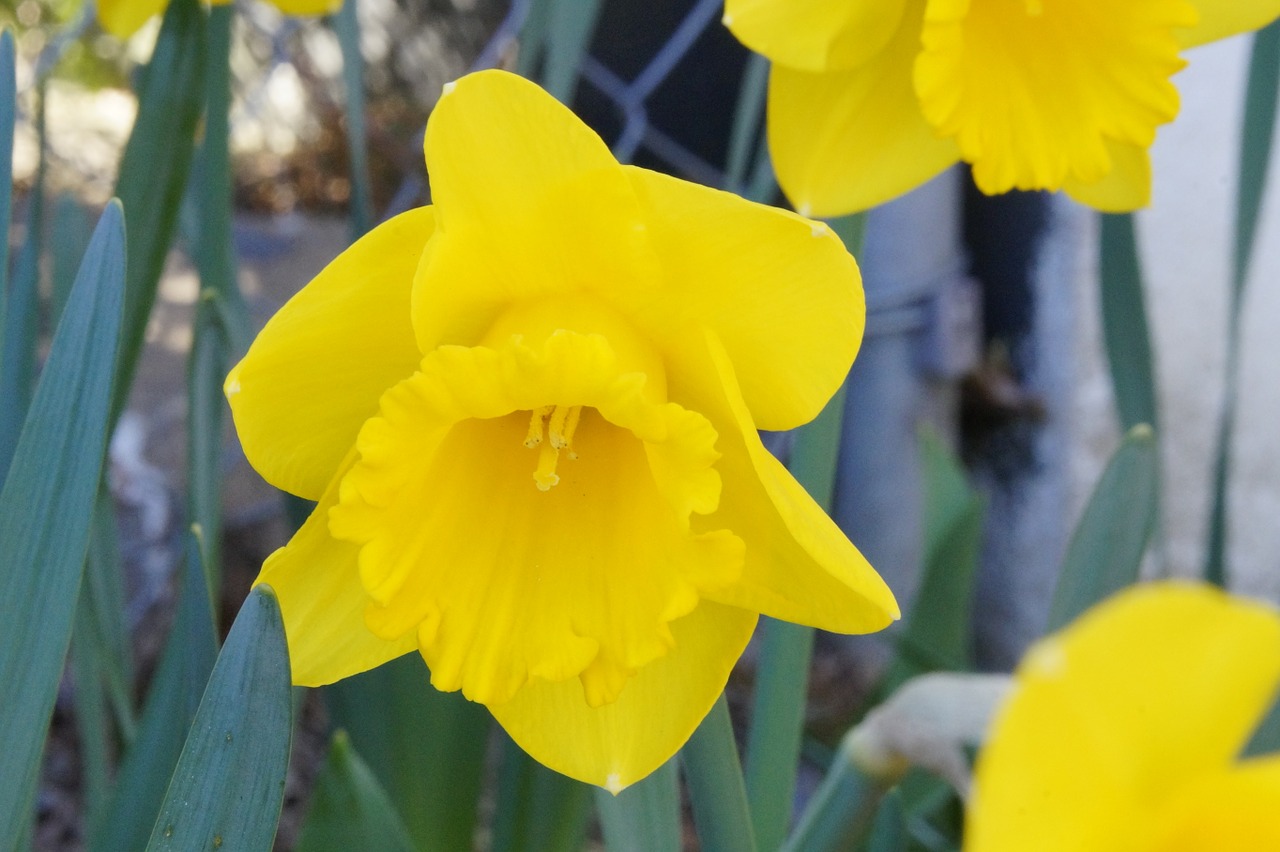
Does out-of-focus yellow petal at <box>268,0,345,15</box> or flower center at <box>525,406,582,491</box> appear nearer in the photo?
flower center at <box>525,406,582,491</box>

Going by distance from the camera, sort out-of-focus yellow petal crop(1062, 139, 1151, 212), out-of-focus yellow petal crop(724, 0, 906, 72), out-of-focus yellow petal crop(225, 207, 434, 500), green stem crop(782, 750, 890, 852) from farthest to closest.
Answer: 1. out-of-focus yellow petal crop(1062, 139, 1151, 212)
2. out-of-focus yellow petal crop(724, 0, 906, 72)
3. out-of-focus yellow petal crop(225, 207, 434, 500)
4. green stem crop(782, 750, 890, 852)

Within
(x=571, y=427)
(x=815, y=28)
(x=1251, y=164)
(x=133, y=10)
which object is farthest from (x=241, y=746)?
(x=1251, y=164)

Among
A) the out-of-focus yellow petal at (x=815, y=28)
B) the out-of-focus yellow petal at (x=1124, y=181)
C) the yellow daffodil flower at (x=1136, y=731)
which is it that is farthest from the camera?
the out-of-focus yellow petal at (x=1124, y=181)

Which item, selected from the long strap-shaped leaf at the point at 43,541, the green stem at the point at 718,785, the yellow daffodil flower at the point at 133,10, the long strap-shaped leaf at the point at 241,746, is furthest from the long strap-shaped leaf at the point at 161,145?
the green stem at the point at 718,785

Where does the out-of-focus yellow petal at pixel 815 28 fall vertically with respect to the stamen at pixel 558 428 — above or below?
above

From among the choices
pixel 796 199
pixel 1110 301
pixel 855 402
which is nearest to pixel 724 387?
pixel 796 199

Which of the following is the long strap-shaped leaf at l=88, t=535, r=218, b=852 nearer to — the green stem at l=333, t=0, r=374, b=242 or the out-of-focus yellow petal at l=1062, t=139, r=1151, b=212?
the green stem at l=333, t=0, r=374, b=242

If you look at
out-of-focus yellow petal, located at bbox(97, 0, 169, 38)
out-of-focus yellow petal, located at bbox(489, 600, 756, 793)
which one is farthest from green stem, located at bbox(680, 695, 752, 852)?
out-of-focus yellow petal, located at bbox(97, 0, 169, 38)

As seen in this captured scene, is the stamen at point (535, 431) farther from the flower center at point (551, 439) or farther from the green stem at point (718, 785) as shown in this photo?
the green stem at point (718, 785)

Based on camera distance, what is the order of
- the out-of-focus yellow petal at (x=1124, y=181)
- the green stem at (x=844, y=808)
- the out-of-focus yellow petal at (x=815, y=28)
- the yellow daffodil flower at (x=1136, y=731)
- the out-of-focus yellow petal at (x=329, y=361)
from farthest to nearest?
the out-of-focus yellow petal at (x=1124, y=181)
the out-of-focus yellow petal at (x=815, y=28)
the out-of-focus yellow petal at (x=329, y=361)
the green stem at (x=844, y=808)
the yellow daffodil flower at (x=1136, y=731)

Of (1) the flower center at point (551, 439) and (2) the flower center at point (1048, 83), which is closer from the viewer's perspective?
(1) the flower center at point (551, 439)
